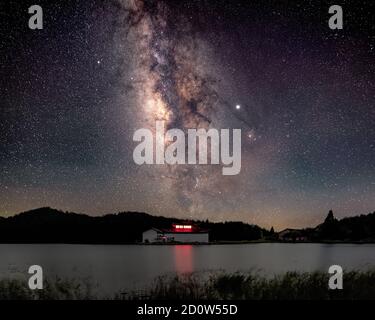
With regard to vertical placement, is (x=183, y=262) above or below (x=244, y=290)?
below

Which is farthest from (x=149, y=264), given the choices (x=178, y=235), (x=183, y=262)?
(x=178, y=235)

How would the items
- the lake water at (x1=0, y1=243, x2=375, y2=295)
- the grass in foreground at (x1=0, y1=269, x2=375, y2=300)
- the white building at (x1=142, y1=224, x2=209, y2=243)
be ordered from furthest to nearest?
1. the white building at (x1=142, y1=224, x2=209, y2=243)
2. the lake water at (x1=0, y1=243, x2=375, y2=295)
3. the grass in foreground at (x1=0, y1=269, x2=375, y2=300)

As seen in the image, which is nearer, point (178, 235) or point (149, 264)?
point (149, 264)

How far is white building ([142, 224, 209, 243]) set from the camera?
370 ft

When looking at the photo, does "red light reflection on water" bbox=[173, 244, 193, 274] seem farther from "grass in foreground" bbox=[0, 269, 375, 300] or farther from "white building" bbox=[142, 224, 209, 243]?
"grass in foreground" bbox=[0, 269, 375, 300]

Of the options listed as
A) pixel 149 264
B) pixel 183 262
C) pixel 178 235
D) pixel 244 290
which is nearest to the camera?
pixel 244 290

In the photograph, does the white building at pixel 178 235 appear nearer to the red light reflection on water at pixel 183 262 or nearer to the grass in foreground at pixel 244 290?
the red light reflection on water at pixel 183 262

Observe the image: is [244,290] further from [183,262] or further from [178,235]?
[178,235]

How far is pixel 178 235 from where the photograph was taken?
11519 cm

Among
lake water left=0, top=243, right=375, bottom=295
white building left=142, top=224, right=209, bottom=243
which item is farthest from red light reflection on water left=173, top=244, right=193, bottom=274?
white building left=142, top=224, right=209, bottom=243

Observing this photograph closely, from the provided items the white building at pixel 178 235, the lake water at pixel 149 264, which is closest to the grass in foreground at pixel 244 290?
the lake water at pixel 149 264

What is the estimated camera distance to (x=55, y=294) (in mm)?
17656
